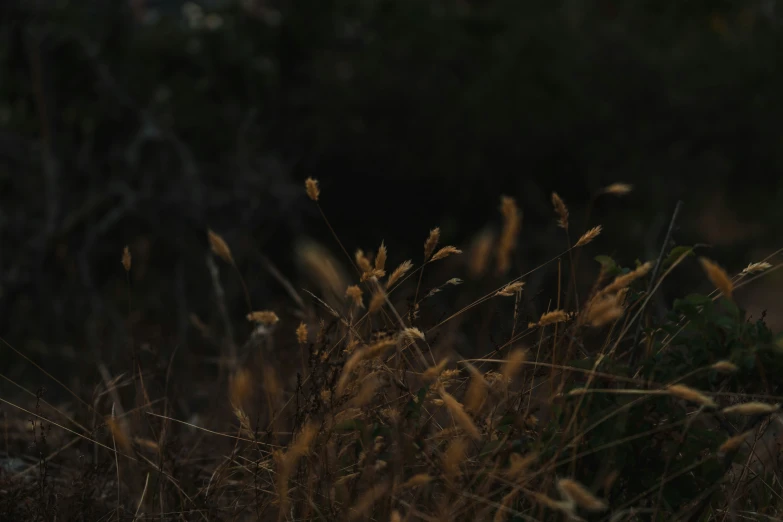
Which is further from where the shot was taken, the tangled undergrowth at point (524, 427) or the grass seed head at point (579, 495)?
the tangled undergrowth at point (524, 427)

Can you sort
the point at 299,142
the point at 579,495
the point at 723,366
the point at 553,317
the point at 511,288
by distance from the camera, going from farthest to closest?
the point at 299,142
the point at 511,288
the point at 553,317
the point at 723,366
the point at 579,495

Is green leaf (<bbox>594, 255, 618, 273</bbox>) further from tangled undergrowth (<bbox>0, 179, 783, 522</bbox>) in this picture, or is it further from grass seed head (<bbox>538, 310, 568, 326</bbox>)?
grass seed head (<bbox>538, 310, 568, 326</bbox>)

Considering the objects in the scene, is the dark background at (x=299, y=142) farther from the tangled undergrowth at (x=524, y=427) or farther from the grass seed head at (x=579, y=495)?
the grass seed head at (x=579, y=495)

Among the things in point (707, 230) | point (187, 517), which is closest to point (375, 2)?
point (707, 230)

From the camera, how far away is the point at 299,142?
6.19 meters

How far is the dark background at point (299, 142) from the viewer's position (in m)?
5.70

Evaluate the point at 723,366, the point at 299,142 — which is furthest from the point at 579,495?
the point at 299,142

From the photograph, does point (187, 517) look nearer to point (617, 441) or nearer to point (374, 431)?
point (374, 431)

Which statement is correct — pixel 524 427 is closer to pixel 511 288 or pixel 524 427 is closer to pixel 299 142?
pixel 511 288

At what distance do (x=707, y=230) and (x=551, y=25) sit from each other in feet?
6.09

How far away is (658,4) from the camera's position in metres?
8.23

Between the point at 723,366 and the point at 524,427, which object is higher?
the point at 723,366

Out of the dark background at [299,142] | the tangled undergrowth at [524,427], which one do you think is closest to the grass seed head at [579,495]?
the tangled undergrowth at [524,427]

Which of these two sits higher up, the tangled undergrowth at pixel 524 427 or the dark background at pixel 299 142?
the tangled undergrowth at pixel 524 427
